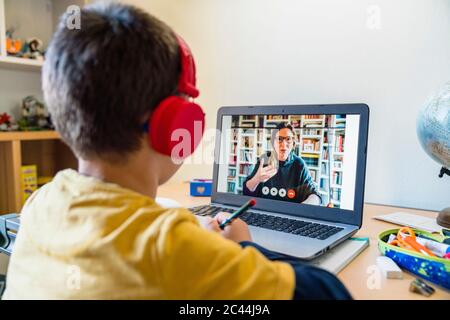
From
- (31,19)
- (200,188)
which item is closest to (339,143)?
(200,188)

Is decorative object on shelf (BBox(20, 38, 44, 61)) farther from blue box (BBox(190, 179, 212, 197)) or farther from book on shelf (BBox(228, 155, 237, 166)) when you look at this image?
book on shelf (BBox(228, 155, 237, 166))

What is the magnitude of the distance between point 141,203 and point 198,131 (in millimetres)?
154

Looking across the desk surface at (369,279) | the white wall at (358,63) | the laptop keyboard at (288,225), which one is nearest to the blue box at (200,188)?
the laptop keyboard at (288,225)

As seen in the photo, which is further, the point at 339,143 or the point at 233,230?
the point at 339,143

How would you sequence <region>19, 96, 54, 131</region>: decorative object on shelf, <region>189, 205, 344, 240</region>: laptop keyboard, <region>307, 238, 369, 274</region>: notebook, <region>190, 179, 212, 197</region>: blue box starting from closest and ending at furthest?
<region>307, 238, 369, 274</region>: notebook
<region>189, 205, 344, 240</region>: laptop keyboard
<region>190, 179, 212, 197</region>: blue box
<region>19, 96, 54, 131</region>: decorative object on shelf

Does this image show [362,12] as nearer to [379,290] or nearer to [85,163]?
[379,290]

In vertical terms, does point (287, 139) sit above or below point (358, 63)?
below

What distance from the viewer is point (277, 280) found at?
379 mm

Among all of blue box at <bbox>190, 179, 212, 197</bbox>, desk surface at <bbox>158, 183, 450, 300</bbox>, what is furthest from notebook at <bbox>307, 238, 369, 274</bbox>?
blue box at <bbox>190, 179, 212, 197</bbox>

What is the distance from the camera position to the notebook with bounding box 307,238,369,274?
2.01ft

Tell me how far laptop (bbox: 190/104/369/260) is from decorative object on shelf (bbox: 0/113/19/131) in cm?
93

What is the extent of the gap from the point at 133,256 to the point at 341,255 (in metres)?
0.43

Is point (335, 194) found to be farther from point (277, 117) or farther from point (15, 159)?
point (15, 159)

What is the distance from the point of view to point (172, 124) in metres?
0.45
